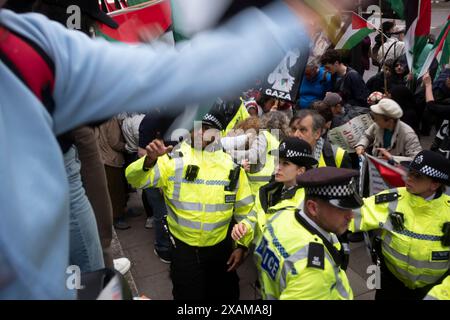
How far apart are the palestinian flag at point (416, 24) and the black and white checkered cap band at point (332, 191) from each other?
11.9 feet

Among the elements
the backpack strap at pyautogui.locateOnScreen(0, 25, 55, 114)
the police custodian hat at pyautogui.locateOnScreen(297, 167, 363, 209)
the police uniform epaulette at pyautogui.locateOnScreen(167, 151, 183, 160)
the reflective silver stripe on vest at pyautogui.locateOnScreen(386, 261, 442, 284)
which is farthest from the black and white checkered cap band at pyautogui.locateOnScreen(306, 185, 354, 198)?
the backpack strap at pyautogui.locateOnScreen(0, 25, 55, 114)

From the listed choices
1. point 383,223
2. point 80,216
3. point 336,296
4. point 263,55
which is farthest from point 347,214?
point 263,55

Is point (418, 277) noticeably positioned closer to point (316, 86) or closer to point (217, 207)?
point (217, 207)

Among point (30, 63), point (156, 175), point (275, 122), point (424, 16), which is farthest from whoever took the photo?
point (424, 16)

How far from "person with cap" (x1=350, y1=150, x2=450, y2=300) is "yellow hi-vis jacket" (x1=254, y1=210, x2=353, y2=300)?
0.80 metres

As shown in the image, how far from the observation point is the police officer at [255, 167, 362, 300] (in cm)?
229

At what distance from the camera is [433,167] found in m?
3.18

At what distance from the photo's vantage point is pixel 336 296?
7.64ft

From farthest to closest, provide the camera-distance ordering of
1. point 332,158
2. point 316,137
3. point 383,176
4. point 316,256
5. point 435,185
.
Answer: point 316,137 → point 332,158 → point 383,176 → point 435,185 → point 316,256

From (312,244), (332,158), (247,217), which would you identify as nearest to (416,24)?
(332,158)

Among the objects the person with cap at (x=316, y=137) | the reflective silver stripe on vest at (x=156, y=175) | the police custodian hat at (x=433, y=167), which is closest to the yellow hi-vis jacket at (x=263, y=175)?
the person with cap at (x=316, y=137)

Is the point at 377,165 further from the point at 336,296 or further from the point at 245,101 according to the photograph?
the point at 245,101

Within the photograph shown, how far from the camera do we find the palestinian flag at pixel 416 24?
527 centimetres

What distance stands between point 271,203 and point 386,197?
875 millimetres
